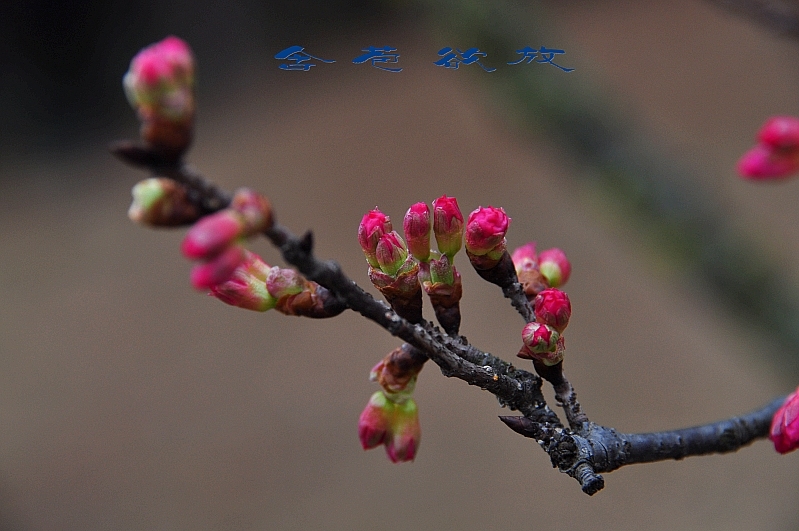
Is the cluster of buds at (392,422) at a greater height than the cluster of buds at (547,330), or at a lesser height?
lesser

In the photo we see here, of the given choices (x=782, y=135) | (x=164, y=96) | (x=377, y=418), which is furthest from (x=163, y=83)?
(x=782, y=135)

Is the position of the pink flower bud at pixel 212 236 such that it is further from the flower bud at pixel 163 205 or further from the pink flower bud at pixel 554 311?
the pink flower bud at pixel 554 311

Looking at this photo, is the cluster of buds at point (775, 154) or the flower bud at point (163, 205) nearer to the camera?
the flower bud at point (163, 205)

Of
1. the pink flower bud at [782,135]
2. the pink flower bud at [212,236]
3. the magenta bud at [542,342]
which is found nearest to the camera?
the pink flower bud at [212,236]

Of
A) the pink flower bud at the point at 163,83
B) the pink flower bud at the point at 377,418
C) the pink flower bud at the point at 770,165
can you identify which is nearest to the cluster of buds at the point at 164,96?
the pink flower bud at the point at 163,83

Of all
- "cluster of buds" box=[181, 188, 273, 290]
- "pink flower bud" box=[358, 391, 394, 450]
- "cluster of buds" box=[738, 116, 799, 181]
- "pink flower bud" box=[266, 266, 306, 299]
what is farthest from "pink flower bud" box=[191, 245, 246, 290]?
"cluster of buds" box=[738, 116, 799, 181]

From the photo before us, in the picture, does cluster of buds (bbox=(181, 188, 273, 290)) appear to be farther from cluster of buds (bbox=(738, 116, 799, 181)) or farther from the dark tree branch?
cluster of buds (bbox=(738, 116, 799, 181))
